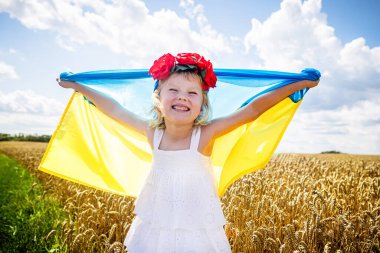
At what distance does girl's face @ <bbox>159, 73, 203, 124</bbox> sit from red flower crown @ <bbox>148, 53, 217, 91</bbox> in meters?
0.07

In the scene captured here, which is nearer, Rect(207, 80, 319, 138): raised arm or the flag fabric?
Rect(207, 80, 319, 138): raised arm

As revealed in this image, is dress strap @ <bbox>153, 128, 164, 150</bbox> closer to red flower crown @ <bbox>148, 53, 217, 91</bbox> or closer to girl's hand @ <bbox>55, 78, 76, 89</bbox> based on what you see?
red flower crown @ <bbox>148, 53, 217, 91</bbox>

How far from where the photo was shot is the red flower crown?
289cm

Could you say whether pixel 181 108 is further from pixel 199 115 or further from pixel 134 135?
pixel 134 135

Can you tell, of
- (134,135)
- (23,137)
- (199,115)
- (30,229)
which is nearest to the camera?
(199,115)

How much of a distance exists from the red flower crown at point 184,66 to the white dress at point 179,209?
0.48 m

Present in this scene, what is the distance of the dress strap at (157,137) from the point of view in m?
3.02

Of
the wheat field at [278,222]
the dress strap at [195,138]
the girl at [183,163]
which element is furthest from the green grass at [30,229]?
the dress strap at [195,138]

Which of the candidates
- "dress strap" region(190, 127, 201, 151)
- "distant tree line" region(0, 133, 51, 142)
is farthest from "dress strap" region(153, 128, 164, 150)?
"distant tree line" region(0, 133, 51, 142)

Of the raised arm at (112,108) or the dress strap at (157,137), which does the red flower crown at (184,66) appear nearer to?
the dress strap at (157,137)

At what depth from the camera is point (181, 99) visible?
2787 mm

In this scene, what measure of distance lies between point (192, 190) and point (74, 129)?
210 centimetres

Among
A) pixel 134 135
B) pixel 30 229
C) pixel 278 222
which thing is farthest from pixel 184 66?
pixel 30 229

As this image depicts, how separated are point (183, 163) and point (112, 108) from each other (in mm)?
1154
